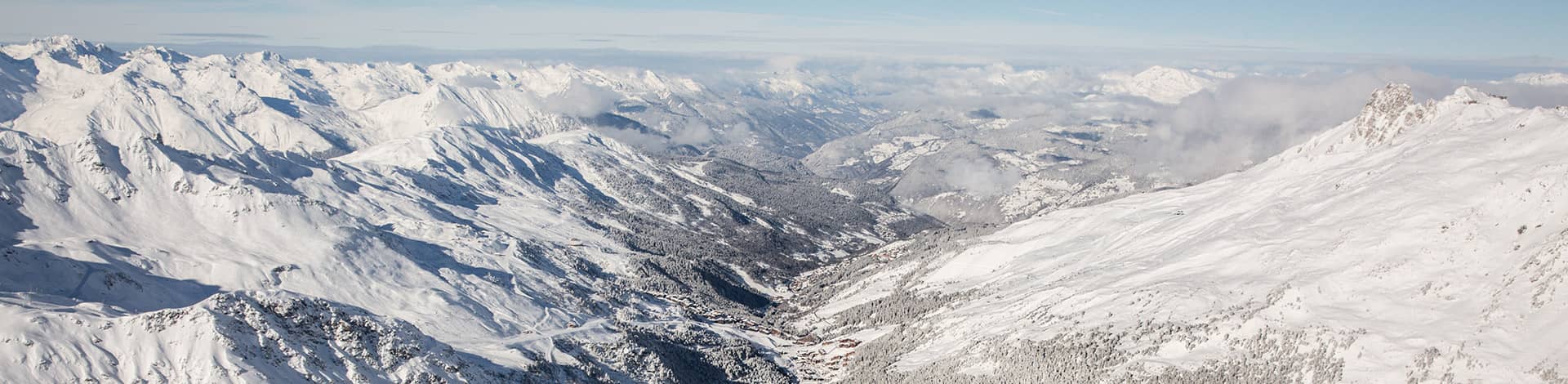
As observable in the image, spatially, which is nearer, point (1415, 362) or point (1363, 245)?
point (1415, 362)

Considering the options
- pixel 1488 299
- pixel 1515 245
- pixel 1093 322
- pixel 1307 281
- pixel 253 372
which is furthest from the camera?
pixel 1093 322

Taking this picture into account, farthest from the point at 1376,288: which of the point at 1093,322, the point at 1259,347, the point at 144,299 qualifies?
the point at 144,299

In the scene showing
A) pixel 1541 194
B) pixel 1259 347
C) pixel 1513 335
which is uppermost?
pixel 1541 194

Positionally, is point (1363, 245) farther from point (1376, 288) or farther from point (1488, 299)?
point (1488, 299)

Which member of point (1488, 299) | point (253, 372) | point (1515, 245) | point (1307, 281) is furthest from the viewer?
point (1307, 281)

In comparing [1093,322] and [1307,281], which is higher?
[1307,281]

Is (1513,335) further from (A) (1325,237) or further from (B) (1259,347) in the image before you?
(A) (1325,237)

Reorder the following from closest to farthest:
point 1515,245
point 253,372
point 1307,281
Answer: point 253,372, point 1515,245, point 1307,281

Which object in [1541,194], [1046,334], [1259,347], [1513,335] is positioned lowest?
[1046,334]

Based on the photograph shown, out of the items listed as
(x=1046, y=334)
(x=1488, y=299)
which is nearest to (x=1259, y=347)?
(x=1488, y=299)
